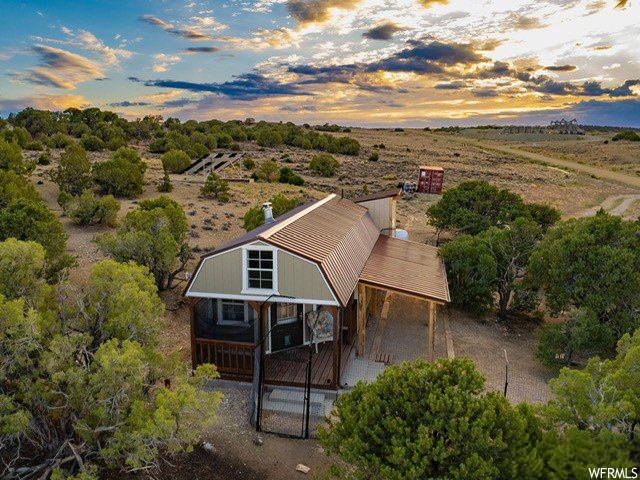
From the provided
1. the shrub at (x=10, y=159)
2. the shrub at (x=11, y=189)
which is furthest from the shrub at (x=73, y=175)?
the shrub at (x=11, y=189)

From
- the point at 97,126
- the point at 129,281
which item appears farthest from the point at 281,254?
the point at 97,126

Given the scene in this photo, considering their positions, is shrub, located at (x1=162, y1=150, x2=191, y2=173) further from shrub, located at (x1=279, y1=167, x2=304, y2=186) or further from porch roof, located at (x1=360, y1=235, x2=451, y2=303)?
porch roof, located at (x1=360, y1=235, x2=451, y2=303)

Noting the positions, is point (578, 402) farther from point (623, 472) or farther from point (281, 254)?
point (281, 254)

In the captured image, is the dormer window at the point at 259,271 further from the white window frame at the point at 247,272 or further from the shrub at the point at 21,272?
the shrub at the point at 21,272

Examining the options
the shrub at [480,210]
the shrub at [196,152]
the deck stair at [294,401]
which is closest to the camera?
the deck stair at [294,401]

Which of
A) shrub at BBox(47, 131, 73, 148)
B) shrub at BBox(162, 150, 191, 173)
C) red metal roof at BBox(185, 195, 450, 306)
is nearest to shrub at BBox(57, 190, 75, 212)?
shrub at BBox(162, 150, 191, 173)

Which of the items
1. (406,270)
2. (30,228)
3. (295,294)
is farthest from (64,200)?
(406,270)
